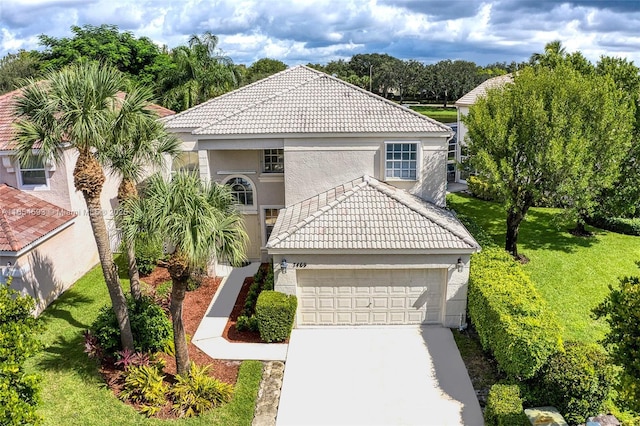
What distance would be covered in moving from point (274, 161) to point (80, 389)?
12245mm

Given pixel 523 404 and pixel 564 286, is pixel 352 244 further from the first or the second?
pixel 564 286

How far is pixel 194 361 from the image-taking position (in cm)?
1605

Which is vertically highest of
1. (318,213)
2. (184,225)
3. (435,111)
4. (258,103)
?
(258,103)

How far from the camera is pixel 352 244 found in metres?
17.2

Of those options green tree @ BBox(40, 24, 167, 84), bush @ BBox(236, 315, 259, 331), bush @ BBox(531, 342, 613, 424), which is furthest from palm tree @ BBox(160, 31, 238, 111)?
bush @ BBox(531, 342, 613, 424)

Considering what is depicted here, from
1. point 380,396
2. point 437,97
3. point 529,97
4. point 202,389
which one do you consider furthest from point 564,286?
point 437,97

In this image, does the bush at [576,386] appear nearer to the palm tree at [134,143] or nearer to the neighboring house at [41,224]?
the palm tree at [134,143]

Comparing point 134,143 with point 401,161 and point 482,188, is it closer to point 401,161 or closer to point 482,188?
point 401,161

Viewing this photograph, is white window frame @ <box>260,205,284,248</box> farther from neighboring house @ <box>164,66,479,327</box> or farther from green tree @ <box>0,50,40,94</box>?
green tree @ <box>0,50,40,94</box>

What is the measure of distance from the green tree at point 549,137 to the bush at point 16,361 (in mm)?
16852

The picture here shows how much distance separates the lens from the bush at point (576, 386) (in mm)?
12742

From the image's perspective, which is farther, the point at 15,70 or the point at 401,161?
the point at 15,70

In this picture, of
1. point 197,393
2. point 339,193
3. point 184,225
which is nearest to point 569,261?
point 339,193

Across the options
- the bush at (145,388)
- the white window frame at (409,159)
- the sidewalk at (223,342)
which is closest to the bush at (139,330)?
the bush at (145,388)
